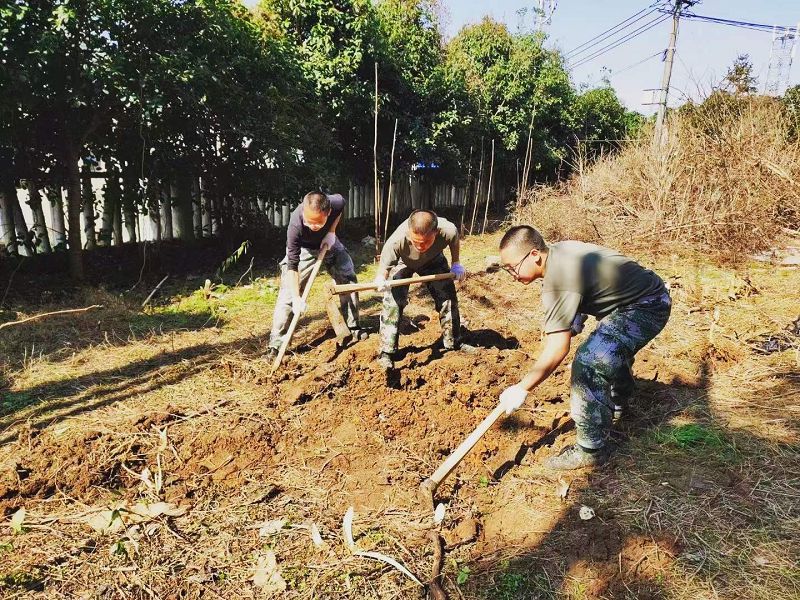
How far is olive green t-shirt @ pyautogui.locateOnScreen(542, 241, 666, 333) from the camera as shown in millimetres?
2689

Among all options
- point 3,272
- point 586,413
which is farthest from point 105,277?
point 586,413

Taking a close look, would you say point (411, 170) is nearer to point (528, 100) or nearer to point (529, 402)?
point (528, 100)

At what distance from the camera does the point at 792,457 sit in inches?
117

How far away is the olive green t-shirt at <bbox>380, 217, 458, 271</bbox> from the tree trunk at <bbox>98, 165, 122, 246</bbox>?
4.47 m

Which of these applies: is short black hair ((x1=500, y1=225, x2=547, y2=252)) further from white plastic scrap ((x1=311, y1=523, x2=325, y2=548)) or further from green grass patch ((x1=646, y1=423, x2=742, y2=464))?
white plastic scrap ((x1=311, y1=523, x2=325, y2=548))

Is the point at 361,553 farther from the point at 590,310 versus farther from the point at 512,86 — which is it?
the point at 512,86

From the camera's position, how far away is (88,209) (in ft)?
22.3

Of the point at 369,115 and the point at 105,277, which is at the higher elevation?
the point at 369,115

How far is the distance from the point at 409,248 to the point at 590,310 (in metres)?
1.71

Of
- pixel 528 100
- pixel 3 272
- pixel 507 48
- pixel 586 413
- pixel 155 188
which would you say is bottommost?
pixel 586 413

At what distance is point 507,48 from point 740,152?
8083 mm

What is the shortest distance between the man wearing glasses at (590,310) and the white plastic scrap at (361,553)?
3.17ft

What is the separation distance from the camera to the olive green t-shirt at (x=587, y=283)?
2.69 meters

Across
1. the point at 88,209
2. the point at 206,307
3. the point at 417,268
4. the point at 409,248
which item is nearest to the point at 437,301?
the point at 417,268
